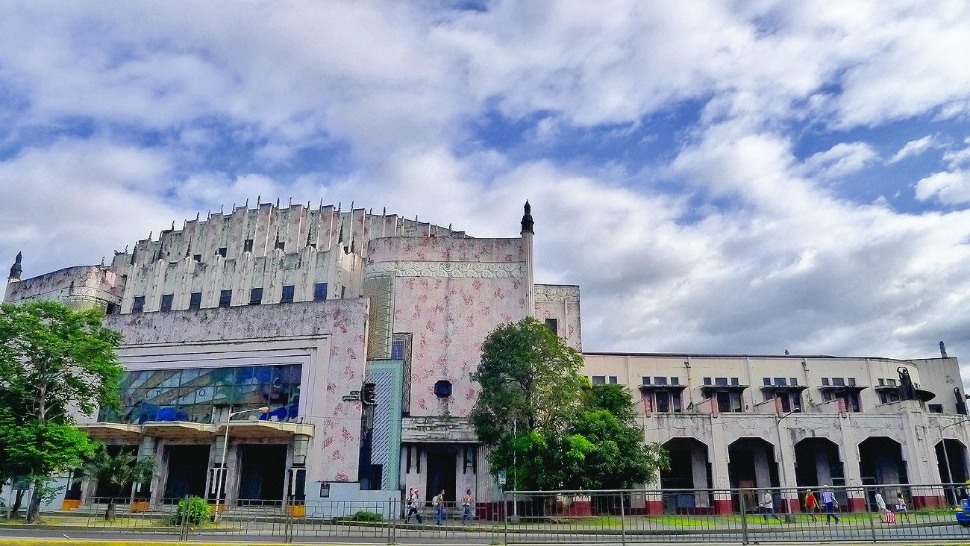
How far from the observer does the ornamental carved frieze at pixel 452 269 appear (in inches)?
1532

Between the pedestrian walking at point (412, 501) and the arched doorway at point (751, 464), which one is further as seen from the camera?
the arched doorway at point (751, 464)

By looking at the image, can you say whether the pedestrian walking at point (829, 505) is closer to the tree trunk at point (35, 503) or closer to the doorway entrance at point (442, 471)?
the doorway entrance at point (442, 471)

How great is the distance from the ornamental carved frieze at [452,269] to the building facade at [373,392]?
0.08 m

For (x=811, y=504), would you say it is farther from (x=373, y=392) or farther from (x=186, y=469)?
(x=186, y=469)

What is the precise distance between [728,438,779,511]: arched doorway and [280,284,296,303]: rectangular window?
1114 inches

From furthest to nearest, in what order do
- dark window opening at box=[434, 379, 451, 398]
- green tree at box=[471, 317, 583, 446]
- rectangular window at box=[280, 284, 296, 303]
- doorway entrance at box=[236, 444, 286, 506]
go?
rectangular window at box=[280, 284, 296, 303]
dark window opening at box=[434, 379, 451, 398]
doorway entrance at box=[236, 444, 286, 506]
green tree at box=[471, 317, 583, 446]

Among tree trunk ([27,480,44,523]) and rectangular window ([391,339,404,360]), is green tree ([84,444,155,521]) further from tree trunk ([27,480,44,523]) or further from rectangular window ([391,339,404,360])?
rectangular window ([391,339,404,360])

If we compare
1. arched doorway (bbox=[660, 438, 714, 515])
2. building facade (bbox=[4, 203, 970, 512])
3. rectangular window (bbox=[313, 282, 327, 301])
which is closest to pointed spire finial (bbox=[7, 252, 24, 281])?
building facade (bbox=[4, 203, 970, 512])

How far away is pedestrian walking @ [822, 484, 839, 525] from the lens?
1309cm

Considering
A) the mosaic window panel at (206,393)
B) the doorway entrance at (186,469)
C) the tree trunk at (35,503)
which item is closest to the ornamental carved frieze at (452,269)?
the mosaic window panel at (206,393)

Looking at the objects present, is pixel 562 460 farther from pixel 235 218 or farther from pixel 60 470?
pixel 235 218

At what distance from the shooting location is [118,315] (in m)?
41.3

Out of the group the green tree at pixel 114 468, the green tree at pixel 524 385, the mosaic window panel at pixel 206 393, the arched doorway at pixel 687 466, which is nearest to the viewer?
the green tree at pixel 114 468

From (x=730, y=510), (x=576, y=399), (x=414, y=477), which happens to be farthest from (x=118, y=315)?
(x=730, y=510)
